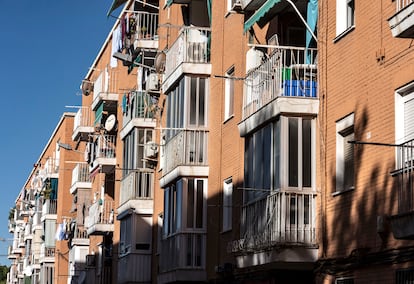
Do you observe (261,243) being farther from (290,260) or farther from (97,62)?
(97,62)

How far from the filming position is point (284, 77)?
21.0 metres

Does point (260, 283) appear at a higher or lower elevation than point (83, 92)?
lower

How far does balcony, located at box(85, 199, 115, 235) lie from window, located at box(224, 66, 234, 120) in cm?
1447

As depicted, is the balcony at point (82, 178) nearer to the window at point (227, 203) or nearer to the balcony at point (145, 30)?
the balcony at point (145, 30)

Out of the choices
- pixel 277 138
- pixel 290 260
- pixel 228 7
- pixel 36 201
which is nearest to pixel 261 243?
pixel 290 260

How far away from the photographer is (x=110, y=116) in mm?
42750

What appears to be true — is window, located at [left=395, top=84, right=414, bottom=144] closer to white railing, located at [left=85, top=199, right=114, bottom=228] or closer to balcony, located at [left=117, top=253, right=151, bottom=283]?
balcony, located at [left=117, top=253, right=151, bottom=283]

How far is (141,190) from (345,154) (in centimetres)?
1618

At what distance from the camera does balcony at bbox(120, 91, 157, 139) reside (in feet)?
116

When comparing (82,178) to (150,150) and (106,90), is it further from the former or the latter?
(150,150)

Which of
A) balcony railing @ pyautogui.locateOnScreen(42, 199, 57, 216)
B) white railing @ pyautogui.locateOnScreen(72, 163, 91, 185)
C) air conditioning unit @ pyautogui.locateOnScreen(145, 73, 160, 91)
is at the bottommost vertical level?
balcony railing @ pyautogui.locateOnScreen(42, 199, 57, 216)

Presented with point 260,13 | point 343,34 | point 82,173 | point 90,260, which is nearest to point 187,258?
point 260,13

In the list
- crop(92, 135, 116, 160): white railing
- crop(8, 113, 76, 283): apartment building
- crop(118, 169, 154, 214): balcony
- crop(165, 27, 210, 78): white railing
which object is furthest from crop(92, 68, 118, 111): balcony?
crop(165, 27, 210, 78): white railing

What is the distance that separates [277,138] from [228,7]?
7.81 meters
